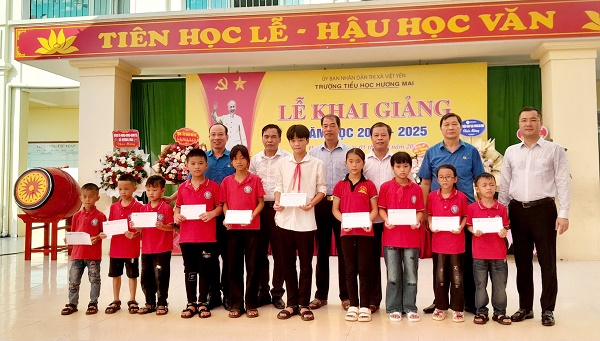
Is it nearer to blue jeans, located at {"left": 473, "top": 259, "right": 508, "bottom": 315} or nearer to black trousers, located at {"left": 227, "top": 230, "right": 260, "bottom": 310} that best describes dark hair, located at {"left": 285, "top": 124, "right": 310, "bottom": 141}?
black trousers, located at {"left": 227, "top": 230, "right": 260, "bottom": 310}

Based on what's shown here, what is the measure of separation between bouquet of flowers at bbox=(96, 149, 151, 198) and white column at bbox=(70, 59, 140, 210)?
0.51 metres

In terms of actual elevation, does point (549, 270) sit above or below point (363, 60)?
below

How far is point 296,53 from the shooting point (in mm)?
6594

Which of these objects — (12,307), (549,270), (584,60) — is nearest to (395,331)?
(549,270)

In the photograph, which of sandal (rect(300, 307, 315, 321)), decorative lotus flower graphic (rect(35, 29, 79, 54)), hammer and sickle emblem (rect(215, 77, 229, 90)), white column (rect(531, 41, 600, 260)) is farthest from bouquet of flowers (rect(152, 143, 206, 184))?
white column (rect(531, 41, 600, 260))

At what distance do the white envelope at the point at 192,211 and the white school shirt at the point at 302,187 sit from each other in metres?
0.54

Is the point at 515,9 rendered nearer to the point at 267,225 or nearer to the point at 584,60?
the point at 584,60

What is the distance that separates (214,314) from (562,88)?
199 inches

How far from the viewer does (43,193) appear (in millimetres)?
6203

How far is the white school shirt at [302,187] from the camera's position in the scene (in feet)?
11.3

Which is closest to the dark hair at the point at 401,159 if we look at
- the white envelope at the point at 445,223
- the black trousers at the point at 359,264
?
the white envelope at the point at 445,223

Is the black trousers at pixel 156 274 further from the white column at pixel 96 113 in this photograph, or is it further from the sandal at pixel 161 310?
the white column at pixel 96 113

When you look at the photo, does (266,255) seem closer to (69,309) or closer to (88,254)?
(88,254)

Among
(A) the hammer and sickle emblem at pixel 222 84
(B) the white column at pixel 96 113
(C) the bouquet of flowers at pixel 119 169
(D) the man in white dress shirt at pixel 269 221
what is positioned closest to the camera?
(D) the man in white dress shirt at pixel 269 221
